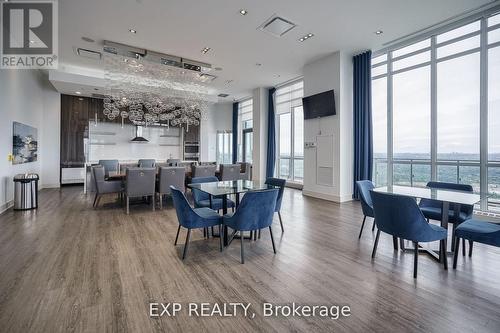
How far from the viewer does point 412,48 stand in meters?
5.52

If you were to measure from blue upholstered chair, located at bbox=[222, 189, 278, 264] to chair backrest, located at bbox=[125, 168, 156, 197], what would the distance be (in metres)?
2.94

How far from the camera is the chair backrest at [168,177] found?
213 inches

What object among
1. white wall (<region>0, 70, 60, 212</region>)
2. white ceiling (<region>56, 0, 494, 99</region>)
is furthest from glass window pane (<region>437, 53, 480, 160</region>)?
white wall (<region>0, 70, 60, 212</region>)

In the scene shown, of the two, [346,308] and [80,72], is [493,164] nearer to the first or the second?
[346,308]

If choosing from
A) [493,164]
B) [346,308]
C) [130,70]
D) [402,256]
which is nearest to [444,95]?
[493,164]

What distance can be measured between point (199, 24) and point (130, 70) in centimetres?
293

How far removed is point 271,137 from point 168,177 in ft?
16.6

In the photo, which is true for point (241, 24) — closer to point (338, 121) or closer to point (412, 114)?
point (338, 121)

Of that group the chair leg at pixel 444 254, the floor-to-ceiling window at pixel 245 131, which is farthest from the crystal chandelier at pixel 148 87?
the chair leg at pixel 444 254

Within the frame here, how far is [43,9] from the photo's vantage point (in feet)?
14.2

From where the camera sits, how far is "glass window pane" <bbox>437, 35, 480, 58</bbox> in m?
4.59

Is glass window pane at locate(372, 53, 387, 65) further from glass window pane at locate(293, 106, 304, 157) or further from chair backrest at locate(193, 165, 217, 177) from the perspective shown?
chair backrest at locate(193, 165, 217, 177)

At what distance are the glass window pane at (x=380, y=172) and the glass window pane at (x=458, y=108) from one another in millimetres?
1251

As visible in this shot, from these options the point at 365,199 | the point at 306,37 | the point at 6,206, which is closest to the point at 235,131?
the point at 306,37
